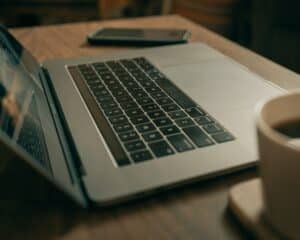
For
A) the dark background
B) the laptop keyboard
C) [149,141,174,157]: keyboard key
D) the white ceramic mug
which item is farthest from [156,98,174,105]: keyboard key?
the dark background

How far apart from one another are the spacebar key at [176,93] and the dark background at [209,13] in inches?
39.0

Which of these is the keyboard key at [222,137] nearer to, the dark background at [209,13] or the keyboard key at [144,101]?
the keyboard key at [144,101]

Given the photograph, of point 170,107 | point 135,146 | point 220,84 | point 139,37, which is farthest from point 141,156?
point 139,37

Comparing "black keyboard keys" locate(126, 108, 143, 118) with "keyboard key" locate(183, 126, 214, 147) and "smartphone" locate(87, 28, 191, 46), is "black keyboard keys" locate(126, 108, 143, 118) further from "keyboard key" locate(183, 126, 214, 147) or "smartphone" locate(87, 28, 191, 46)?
"smartphone" locate(87, 28, 191, 46)

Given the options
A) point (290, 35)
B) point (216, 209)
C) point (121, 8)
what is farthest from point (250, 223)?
point (121, 8)

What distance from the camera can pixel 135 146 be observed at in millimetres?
406

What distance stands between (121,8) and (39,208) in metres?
1.71

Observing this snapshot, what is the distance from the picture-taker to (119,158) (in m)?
0.39

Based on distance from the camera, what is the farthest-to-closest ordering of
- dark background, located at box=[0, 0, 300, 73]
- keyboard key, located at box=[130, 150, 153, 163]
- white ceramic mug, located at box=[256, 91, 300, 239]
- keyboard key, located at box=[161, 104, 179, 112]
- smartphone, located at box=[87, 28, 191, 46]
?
1. dark background, located at box=[0, 0, 300, 73]
2. smartphone, located at box=[87, 28, 191, 46]
3. keyboard key, located at box=[161, 104, 179, 112]
4. keyboard key, located at box=[130, 150, 153, 163]
5. white ceramic mug, located at box=[256, 91, 300, 239]

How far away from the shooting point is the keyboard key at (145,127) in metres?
0.44

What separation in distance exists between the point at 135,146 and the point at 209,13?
4.72 feet

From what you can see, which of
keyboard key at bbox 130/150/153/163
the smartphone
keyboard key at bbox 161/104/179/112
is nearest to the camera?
keyboard key at bbox 130/150/153/163

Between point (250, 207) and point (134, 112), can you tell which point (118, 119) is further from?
point (250, 207)

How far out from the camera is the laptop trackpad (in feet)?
1.67
